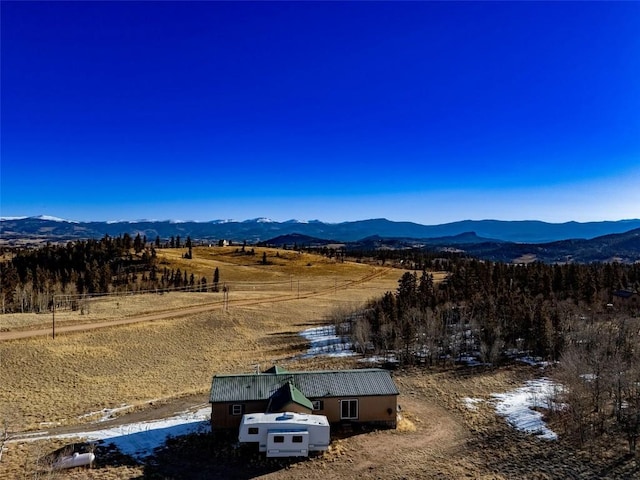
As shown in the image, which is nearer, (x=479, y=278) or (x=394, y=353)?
(x=394, y=353)

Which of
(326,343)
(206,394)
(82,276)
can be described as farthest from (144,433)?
(82,276)

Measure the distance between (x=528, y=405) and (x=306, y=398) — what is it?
16985mm

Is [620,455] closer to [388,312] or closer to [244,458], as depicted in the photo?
[244,458]

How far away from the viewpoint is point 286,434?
25688 millimetres

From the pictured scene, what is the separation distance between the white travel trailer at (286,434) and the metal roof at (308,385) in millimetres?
3002

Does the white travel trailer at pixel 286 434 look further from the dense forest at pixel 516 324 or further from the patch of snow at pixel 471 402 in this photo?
the dense forest at pixel 516 324

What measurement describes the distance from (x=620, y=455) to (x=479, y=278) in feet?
189

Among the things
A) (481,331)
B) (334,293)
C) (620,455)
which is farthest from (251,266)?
(620,455)

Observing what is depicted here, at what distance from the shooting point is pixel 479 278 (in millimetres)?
82062

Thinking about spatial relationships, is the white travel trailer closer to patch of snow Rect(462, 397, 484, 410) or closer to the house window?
the house window

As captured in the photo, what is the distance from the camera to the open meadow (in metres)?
24.6

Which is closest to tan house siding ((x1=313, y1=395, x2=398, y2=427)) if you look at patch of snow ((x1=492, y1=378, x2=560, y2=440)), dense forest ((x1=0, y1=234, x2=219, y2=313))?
patch of snow ((x1=492, y1=378, x2=560, y2=440))

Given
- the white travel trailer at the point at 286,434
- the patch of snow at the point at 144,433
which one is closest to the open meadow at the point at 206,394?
the white travel trailer at the point at 286,434

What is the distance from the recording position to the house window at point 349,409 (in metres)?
30.1
